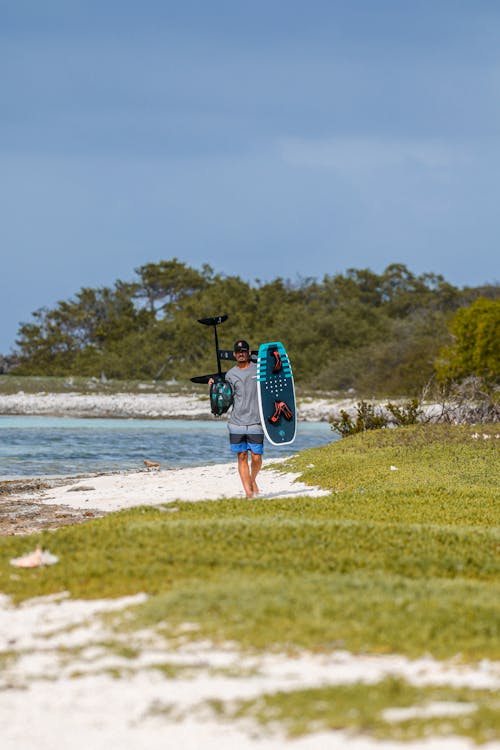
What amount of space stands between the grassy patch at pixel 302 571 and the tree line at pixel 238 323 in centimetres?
4913

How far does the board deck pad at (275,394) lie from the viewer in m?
13.5

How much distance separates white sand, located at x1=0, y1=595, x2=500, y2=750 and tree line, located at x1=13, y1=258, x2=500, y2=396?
55039 millimetres

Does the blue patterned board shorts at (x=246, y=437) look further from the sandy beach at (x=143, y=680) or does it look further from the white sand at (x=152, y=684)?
the white sand at (x=152, y=684)

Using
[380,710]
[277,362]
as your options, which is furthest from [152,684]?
[277,362]

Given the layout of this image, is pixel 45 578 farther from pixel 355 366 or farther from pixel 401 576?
pixel 355 366

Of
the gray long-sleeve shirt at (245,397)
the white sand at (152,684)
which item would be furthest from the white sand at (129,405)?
the white sand at (152,684)

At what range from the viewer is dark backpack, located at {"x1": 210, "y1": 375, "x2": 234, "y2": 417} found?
13.2 metres

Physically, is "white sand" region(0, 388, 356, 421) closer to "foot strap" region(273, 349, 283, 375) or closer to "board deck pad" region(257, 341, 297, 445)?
"board deck pad" region(257, 341, 297, 445)

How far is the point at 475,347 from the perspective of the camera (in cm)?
4172

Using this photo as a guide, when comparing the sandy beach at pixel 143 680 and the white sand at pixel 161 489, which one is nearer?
the sandy beach at pixel 143 680

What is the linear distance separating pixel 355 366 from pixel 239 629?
57.4 metres

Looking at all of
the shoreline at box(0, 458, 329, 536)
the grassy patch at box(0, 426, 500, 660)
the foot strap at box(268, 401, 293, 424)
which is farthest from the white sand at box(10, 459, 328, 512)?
the grassy patch at box(0, 426, 500, 660)

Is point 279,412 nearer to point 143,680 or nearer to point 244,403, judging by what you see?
point 244,403

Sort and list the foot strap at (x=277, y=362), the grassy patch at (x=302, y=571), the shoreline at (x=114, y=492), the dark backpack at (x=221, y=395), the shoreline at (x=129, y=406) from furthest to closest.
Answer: the shoreline at (x=129, y=406) → the shoreline at (x=114, y=492) → the foot strap at (x=277, y=362) → the dark backpack at (x=221, y=395) → the grassy patch at (x=302, y=571)
